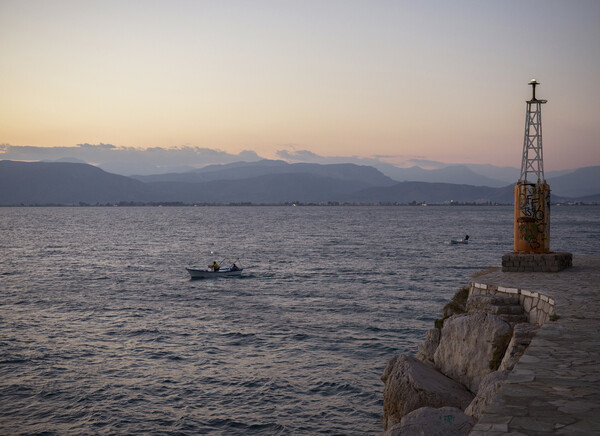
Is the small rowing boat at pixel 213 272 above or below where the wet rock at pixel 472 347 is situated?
below

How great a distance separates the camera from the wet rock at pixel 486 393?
8.27 m

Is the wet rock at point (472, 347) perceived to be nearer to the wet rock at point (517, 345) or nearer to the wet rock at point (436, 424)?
the wet rock at point (517, 345)

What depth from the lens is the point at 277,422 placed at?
14.5 meters

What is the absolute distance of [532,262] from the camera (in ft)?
57.1

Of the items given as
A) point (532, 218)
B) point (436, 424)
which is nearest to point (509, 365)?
point (436, 424)

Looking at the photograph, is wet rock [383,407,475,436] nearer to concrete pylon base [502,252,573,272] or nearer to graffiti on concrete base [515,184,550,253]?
concrete pylon base [502,252,573,272]

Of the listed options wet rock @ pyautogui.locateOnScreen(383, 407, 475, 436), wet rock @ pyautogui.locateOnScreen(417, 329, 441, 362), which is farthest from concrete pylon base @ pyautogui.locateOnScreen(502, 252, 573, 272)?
wet rock @ pyautogui.locateOnScreen(383, 407, 475, 436)

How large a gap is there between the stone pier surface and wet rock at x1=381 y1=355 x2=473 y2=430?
103 inches

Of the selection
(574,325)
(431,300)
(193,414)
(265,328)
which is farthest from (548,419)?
(431,300)

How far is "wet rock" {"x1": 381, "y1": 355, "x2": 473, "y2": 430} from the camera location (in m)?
10.8

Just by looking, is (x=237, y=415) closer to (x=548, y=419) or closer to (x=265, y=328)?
(x=265, y=328)

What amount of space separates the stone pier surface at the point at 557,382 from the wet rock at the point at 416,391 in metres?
2.61

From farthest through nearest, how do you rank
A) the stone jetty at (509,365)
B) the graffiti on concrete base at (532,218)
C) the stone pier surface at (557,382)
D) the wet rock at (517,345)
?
the graffiti on concrete base at (532,218)
the wet rock at (517,345)
the stone jetty at (509,365)
the stone pier surface at (557,382)

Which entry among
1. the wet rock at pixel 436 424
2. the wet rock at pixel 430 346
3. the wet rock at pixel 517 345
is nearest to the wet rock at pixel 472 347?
the wet rock at pixel 430 346
